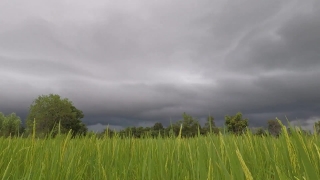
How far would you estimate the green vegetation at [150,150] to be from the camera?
5.75 ft

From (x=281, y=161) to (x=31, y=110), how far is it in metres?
60.2

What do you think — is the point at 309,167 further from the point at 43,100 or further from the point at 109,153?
the point at 43,100

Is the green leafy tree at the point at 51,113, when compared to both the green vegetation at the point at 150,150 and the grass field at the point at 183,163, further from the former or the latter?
the grass field at the point at 183,163

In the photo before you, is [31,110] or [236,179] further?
[31,110]

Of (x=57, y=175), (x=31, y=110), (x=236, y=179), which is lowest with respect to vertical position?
(x=57, y=175)

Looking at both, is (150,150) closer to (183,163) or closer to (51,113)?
(183,163)

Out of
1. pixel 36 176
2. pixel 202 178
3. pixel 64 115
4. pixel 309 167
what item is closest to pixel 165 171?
pixel 202 178

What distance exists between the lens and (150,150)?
2.55 m

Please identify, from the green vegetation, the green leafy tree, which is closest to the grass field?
the green vegetation

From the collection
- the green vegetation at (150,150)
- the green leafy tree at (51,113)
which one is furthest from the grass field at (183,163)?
the green leafy tree at (51,113)

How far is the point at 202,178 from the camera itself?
1.52 metres

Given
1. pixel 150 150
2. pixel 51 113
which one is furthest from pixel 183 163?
pixel 51 113

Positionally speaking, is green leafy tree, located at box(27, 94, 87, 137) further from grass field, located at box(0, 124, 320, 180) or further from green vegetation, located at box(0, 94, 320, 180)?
grass field, located at box(0, 124, 320, 180)

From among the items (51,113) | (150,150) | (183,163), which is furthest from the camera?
(51,113)
